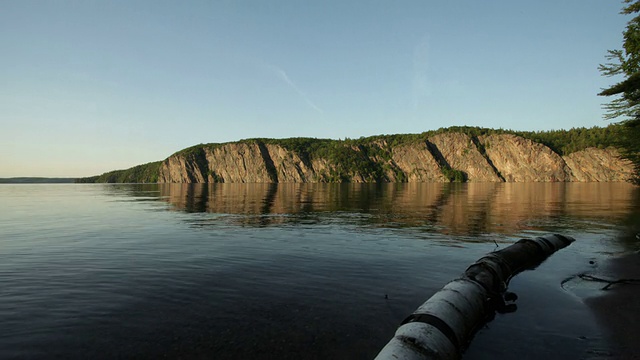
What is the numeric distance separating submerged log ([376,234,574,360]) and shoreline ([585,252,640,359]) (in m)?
2.28

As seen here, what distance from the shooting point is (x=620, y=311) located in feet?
32.5

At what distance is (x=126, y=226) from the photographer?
90.8 feet

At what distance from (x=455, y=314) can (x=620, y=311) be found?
5.64m

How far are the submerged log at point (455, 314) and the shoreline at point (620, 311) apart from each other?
2276 millimetres

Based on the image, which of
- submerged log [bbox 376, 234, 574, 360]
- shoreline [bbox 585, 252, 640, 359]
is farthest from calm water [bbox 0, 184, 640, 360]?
submerged log [bbox 376, 234, 574, 360]

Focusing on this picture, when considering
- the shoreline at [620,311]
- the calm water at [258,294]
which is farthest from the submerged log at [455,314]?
the shoreline at [620,311]

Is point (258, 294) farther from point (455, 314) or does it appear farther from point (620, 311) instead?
point (620, 311)

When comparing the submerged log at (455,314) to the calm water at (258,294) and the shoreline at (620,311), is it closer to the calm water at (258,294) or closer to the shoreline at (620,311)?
the calm water at (258,294)

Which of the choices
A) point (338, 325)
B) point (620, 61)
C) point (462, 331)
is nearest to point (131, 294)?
point (338, 325)

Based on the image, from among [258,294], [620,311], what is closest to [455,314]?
[620,311]

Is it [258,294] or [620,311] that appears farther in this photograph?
[258,294]

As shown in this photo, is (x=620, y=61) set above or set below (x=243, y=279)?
above

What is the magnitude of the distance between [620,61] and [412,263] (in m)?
31.5

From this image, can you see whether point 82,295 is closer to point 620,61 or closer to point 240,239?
point 240,239
